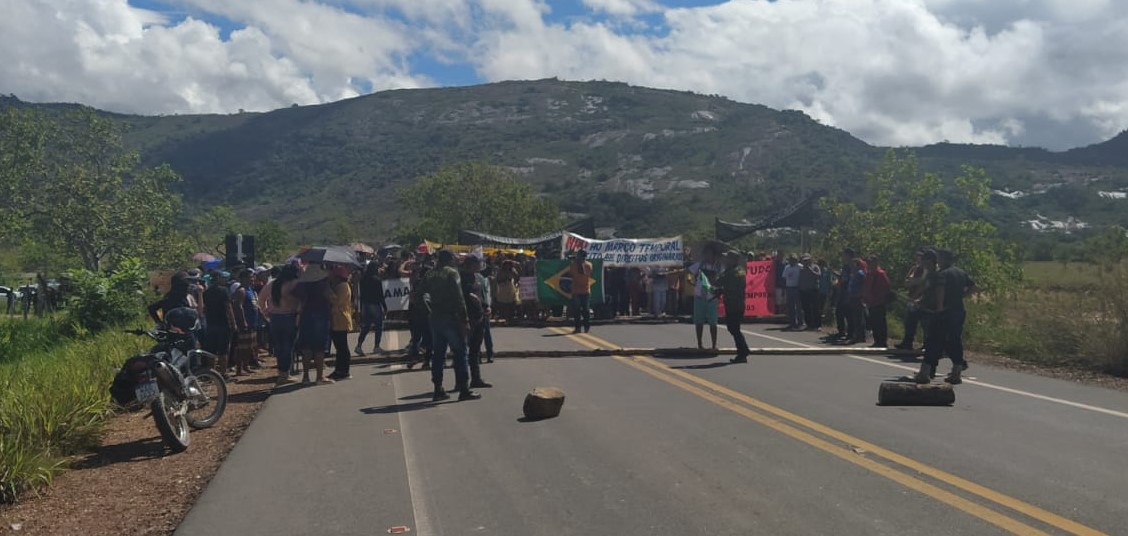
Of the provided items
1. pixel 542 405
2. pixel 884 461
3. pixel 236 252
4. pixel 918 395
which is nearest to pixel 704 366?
pixel 918 395

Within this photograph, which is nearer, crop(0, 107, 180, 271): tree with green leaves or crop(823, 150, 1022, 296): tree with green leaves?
crop(823, 150, 1022, 296): tree with green leaves

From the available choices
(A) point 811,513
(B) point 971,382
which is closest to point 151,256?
(B) point 971,382

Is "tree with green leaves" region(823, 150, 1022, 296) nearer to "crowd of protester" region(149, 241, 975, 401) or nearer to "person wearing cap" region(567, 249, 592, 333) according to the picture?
"crowd of protester" region(149, 241, 975, 401)

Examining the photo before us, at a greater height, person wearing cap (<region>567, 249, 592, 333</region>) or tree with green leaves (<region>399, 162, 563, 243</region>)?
tree with green leaves (<region>399, 162, 563, 243</region>)

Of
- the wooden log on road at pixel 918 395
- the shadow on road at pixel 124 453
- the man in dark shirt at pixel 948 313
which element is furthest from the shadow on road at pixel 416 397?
the man in dark shirt at pixel 948 313

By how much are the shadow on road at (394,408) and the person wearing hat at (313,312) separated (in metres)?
2.10

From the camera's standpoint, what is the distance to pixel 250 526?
222 inches

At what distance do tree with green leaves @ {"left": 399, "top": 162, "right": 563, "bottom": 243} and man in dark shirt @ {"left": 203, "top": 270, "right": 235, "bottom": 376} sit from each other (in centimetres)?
5726

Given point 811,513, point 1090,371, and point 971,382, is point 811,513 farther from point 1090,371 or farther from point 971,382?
point 1090,371

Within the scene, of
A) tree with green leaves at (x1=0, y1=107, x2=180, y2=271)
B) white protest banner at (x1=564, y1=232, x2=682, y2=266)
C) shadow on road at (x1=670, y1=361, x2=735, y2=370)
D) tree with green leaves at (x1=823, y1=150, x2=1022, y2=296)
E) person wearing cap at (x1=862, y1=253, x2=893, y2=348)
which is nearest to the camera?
shadow on road at (x1=670, y1=361, x2=735, y2=370)

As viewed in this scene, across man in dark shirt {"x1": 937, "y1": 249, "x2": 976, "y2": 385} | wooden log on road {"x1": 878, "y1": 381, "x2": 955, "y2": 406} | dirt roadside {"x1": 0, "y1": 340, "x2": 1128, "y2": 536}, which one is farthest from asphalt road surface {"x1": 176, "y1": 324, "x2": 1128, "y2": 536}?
man in dark shirt {"x1": 937, "y1": 249, "x2": 976, "y2": 385}

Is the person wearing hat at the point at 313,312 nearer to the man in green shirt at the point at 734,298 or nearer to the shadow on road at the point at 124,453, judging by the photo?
the shadow on road at the point at 124,453

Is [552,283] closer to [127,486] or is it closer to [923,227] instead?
[923,227]

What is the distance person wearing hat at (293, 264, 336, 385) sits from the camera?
1171 centimetres
